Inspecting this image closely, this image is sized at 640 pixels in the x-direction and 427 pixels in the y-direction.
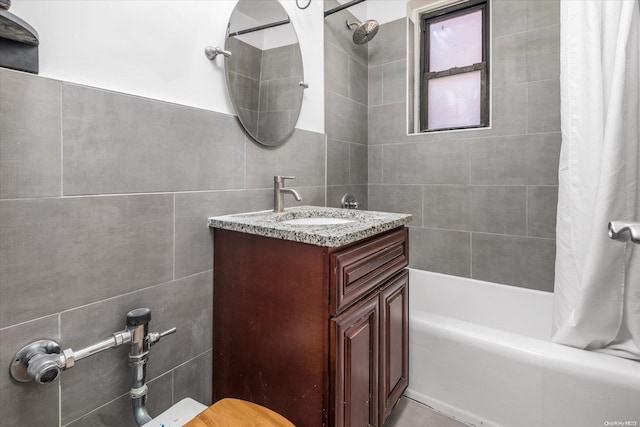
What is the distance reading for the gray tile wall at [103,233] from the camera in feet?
2.50

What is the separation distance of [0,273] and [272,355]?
74 cm

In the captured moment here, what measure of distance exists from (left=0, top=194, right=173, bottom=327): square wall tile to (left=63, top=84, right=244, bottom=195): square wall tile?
59 mm

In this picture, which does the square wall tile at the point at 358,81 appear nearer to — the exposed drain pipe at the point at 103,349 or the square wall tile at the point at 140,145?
the square wall tile at the point at 140,145

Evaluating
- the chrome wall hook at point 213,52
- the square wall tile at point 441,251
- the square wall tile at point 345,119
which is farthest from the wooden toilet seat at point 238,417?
the square wall tile at point 441,251

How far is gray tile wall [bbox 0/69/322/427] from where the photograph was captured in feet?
2.50

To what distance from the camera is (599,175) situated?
4.30ft

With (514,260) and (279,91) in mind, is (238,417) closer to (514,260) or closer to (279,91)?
(279,91)

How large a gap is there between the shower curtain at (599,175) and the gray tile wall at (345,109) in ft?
3.82

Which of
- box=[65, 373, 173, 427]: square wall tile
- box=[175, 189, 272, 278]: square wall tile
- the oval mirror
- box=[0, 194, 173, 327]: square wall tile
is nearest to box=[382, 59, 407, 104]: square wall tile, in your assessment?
the oval mirror

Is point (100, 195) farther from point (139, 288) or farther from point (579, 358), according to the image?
point (579, 358)

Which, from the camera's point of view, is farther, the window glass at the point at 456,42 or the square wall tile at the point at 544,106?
the window glass at the point at 456,42

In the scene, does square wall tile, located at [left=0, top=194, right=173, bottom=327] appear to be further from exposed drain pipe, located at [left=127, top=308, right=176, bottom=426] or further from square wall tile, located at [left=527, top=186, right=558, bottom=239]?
square wall tile, located at [left=527, top=186, right=558, bottom=239]

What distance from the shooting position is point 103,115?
89 cm

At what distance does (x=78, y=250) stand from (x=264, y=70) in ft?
3.36
